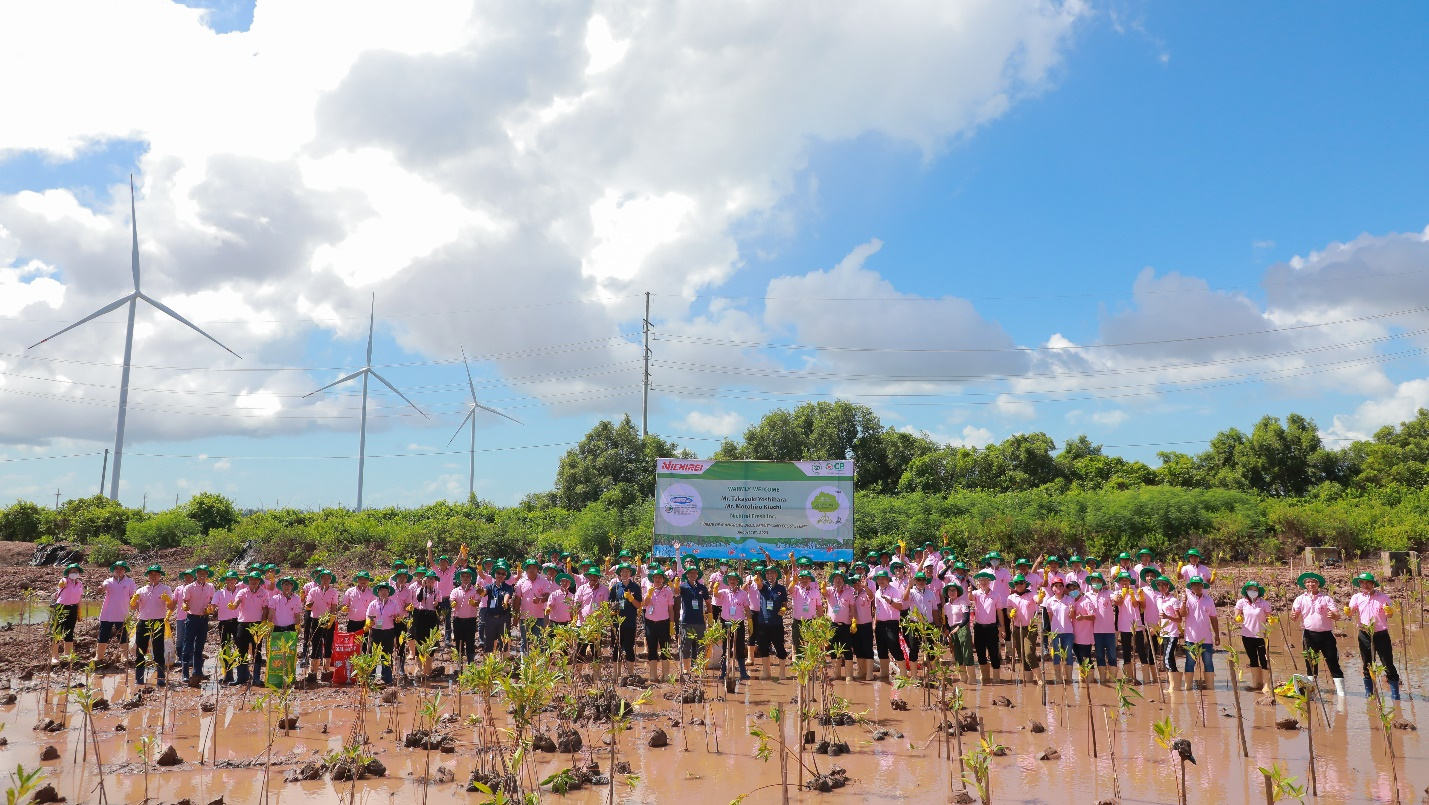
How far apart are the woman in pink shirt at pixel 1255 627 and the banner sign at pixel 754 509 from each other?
33.0ft

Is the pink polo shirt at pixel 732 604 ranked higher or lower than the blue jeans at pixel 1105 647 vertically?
higher

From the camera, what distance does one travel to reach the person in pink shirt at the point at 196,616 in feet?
43.8

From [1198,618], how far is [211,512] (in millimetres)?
41595

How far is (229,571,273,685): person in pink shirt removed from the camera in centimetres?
1313

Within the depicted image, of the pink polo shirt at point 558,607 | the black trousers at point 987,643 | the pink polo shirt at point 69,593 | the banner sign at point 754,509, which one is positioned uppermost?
the banner sign at point 754,509

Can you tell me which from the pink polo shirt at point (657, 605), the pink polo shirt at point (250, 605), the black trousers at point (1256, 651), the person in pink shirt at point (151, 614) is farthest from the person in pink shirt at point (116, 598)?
the black trousers at point (1256, 651)

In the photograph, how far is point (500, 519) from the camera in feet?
128

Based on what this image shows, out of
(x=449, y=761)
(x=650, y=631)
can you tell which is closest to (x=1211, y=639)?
(x=650, y=631)

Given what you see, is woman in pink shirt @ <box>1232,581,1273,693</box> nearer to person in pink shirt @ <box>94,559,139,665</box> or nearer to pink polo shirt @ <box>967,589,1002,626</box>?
pink polo shirt @ <box>967,589,1002,626</box>

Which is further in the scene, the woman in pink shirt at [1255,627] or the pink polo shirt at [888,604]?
the pink polo shirt at [888,604]

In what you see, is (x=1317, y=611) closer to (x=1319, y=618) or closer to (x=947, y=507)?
(x=1319, y=618)

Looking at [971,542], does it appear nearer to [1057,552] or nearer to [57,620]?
[1057,552]

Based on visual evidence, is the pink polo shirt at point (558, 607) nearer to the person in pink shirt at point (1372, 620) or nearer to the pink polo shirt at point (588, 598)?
the pink polo shirt at point (588, 598)

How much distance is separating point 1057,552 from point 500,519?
22722 mm
